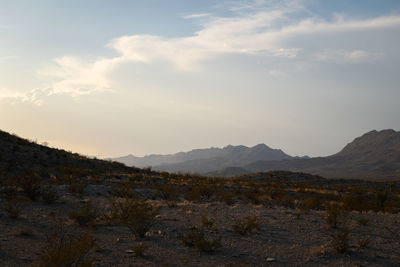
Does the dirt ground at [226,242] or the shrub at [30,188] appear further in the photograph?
the shrub at [30,188]

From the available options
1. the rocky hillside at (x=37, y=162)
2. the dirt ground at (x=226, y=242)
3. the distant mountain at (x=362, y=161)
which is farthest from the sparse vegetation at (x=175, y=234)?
the distant mountain at (x=362, y=161)

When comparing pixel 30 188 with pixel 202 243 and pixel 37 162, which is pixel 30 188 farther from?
pixel 37 162

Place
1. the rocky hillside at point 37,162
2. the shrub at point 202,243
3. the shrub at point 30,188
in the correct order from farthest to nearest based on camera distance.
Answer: the rocky hillside at point 37,162 < the shrub at point 30,188 < the shrub at point 202,243

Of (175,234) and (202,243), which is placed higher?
(202,243)

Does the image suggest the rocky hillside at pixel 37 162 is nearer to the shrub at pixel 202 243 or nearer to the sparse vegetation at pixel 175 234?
the sparse vegetation at pixel 175 234

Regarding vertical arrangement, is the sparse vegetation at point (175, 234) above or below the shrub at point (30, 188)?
below

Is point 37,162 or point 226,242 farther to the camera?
point 37,162

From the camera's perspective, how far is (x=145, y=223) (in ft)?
28.6

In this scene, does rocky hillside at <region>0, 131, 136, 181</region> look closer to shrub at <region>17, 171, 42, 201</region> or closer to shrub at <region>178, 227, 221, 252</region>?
shrub at <region>17, 171, 42, 201</region>

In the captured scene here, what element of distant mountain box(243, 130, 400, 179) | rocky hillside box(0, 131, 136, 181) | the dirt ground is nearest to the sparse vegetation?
the dirt ground

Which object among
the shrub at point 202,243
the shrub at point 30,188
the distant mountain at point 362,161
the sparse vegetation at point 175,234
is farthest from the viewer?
the distant mountain at point 362,161

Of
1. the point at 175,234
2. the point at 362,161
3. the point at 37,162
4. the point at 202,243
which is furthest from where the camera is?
the point at 362,161

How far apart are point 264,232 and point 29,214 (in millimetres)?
7102

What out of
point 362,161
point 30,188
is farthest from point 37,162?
point 362,161
